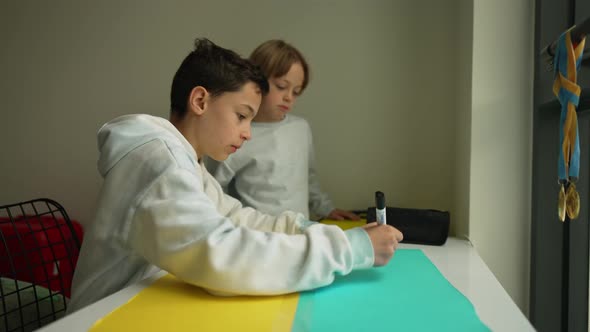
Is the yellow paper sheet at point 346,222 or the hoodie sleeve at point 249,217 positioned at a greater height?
the hoodie sleeve at point 249,217

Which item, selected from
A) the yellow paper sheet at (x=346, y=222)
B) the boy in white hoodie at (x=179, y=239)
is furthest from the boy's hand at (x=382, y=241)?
the yellow paper sheet at (x=346, y=222)

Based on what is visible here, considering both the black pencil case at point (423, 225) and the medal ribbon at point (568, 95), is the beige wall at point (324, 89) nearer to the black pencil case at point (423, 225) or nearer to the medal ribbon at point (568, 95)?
the black pencil case at point (423, 225)

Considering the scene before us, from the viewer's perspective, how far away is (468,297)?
620mm

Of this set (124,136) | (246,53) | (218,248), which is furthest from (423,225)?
(246,53)

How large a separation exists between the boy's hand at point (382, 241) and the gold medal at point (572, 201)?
0.27 metres

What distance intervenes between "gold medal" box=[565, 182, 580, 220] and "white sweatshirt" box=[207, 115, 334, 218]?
71 cm

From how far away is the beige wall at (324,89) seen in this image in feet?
3.52

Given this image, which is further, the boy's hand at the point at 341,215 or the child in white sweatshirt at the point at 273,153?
the boy's hand at the point at 341,215

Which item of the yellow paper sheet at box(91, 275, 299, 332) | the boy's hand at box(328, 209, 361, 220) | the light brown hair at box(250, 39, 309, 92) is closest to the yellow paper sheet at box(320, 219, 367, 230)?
the boy's hand at box(328, 209, 361, 220)

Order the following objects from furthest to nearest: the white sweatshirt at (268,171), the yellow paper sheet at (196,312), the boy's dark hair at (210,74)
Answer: the white sweatshirt at (268,171), the boy's dark hair at (210,74), the yellow paper sheet at (196,312)

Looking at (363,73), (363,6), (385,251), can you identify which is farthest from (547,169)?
(363,6)

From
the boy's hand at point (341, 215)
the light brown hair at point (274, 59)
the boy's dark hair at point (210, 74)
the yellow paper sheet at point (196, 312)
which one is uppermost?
the light brown hair at point (274, 59)

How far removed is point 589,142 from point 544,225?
0.21 metres

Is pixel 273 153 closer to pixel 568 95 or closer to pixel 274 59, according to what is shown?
pixel 274 59
